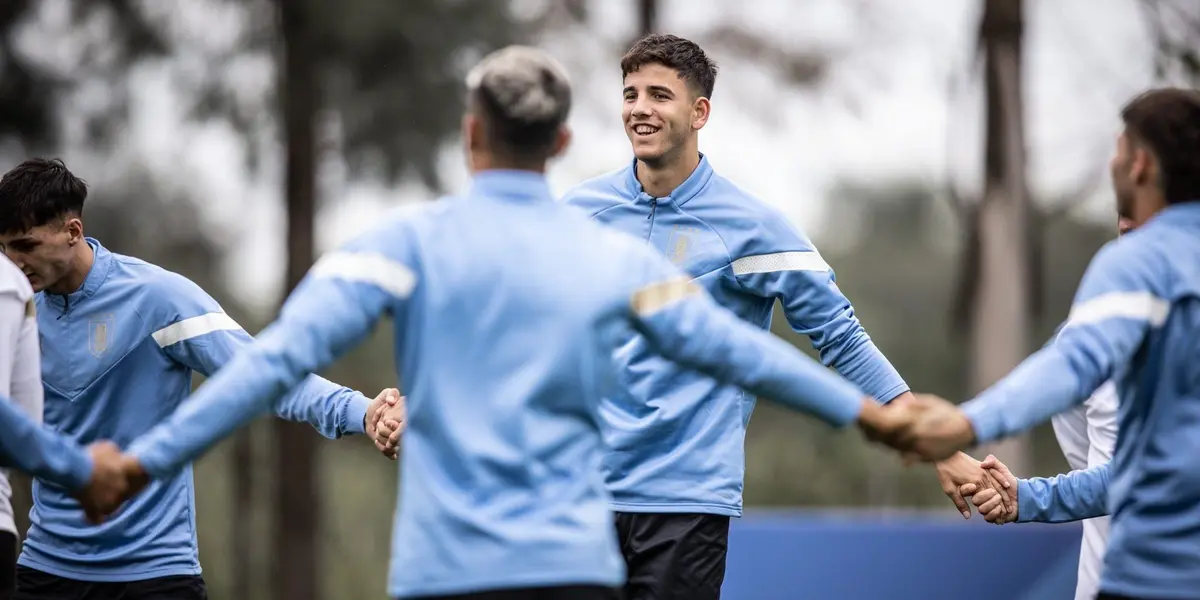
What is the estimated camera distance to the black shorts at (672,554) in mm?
6043

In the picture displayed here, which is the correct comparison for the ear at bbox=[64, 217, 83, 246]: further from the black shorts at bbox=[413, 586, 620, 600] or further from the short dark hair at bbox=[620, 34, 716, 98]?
the black shorts at bbox=[413, 586, 620, 600]

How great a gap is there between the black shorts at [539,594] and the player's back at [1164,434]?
1.47 m

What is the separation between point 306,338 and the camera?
4.14m

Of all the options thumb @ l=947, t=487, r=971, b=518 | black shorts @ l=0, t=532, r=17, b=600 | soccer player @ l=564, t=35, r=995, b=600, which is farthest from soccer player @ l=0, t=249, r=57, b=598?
thumb @ l=947, t=487, r=971, b=518

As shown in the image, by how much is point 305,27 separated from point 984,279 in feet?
26.5

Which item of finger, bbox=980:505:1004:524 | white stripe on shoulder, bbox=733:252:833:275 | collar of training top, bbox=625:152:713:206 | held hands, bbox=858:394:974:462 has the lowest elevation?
finger, bbox=980:505:1004:524

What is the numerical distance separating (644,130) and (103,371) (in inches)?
90.2

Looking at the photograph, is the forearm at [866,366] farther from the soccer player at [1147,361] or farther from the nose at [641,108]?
the soccer player at [1147,361]

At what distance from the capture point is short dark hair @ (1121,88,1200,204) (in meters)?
4.53

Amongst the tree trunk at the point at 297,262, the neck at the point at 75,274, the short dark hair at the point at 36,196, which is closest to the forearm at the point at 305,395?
the neck at the point at 75,274

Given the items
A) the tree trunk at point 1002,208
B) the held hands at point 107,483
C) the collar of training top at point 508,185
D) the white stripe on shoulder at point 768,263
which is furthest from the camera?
the tree trunk at point 1002,208

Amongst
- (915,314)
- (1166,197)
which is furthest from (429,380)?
(915,314)

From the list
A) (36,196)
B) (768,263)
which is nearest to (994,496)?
(768,263)

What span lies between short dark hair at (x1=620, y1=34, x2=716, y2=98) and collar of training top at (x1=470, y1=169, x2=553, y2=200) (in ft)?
8.20
